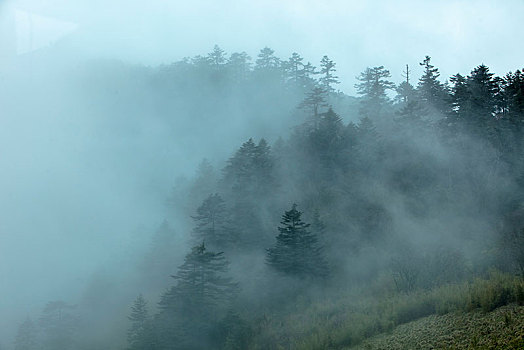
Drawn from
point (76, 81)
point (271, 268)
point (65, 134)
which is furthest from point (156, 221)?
point (76, 81)

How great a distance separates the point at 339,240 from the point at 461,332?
22873mm

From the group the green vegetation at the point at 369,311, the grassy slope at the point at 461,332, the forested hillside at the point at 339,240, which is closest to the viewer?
the grassy slope at the point at 461,332

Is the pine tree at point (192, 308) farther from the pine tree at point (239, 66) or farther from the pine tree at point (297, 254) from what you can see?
Answer: the pine tree at point (239, 66)

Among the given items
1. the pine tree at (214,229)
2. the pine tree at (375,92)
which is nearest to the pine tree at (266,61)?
the pine tree at (375,92)

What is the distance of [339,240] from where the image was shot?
37094mm

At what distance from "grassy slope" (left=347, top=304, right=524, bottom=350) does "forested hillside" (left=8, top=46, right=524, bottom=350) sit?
632mm

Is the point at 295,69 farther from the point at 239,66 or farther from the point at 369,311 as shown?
the point at 369,311

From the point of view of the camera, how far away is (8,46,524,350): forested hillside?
24125mm

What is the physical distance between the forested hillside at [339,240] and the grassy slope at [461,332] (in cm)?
63

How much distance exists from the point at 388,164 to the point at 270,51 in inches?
2216

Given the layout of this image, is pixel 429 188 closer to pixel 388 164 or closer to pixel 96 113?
pixel 388 164

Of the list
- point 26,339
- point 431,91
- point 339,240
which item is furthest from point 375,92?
point 26,339

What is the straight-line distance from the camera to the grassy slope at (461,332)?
1266 cm

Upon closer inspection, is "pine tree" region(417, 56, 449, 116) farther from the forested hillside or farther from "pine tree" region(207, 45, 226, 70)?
"pine tree" region(207, 45, 226, 70)
